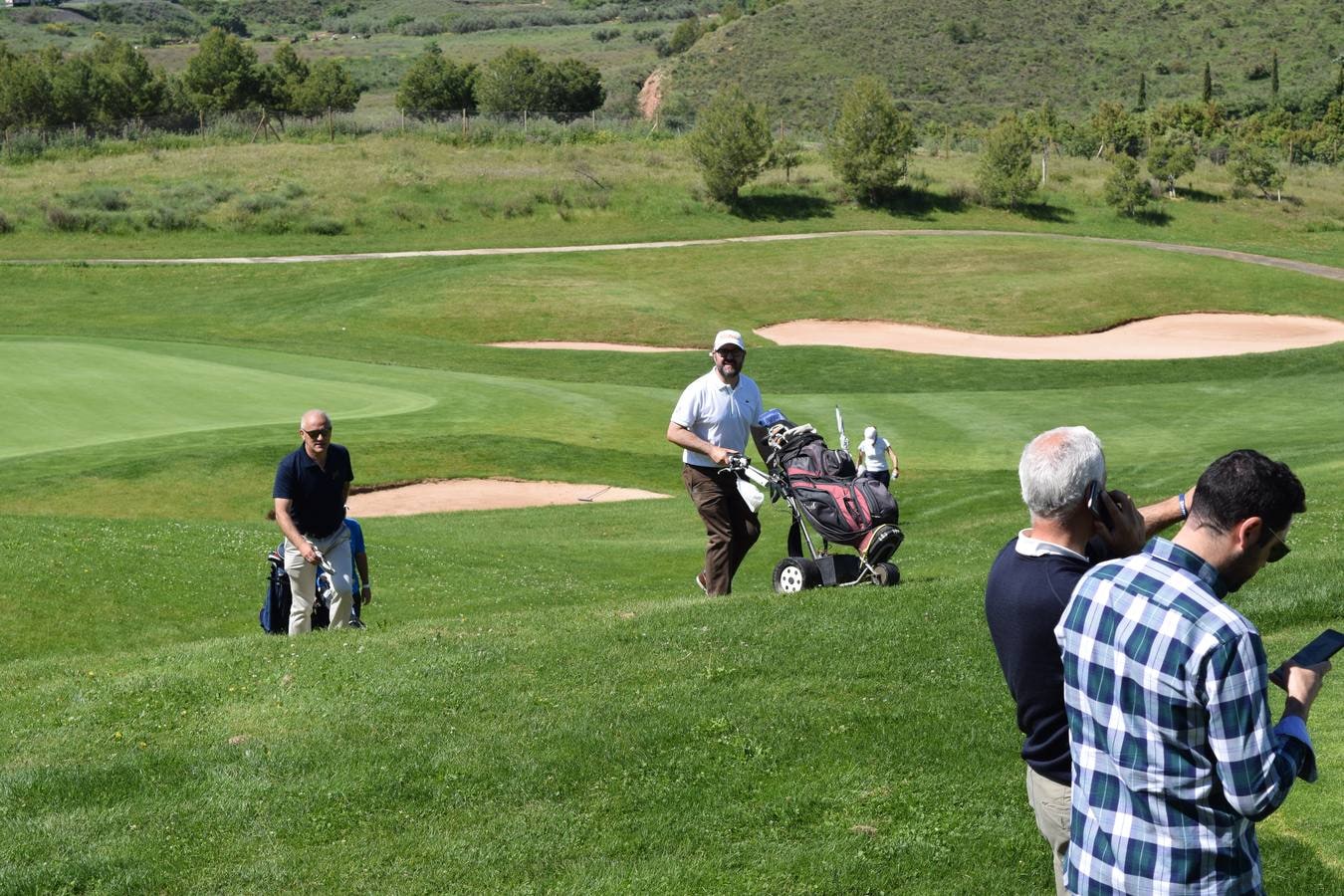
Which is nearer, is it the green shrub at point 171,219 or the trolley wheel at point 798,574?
the trolley wheel at point 798,574

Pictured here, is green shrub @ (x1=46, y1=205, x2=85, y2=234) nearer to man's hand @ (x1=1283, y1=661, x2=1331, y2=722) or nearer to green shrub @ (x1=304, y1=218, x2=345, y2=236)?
green shrub @ (x1=304, y1=218, x2=345, y2=236)

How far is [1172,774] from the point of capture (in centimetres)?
409

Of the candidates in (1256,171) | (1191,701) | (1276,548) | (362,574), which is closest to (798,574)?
(362,574)

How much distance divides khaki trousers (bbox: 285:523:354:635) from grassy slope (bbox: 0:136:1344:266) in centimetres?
4910

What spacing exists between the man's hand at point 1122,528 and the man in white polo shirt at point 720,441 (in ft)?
20.7

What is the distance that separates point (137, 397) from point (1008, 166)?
4998 cm

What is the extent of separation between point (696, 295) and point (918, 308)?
805 centimetres

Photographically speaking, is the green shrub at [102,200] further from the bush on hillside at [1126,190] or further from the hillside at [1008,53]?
the hillside at [1008,53]

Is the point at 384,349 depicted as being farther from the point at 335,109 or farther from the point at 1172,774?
the point at 335,109

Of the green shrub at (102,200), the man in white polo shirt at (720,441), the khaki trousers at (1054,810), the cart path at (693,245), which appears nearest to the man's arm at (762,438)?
the man in white polo shirt at (720,441)

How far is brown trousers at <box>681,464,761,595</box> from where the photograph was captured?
11.7 meters

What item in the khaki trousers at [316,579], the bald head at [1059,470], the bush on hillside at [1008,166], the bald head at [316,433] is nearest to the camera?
the bald head at [1059,470]

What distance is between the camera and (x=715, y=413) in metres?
11.5

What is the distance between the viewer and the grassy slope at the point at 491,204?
60781mm
